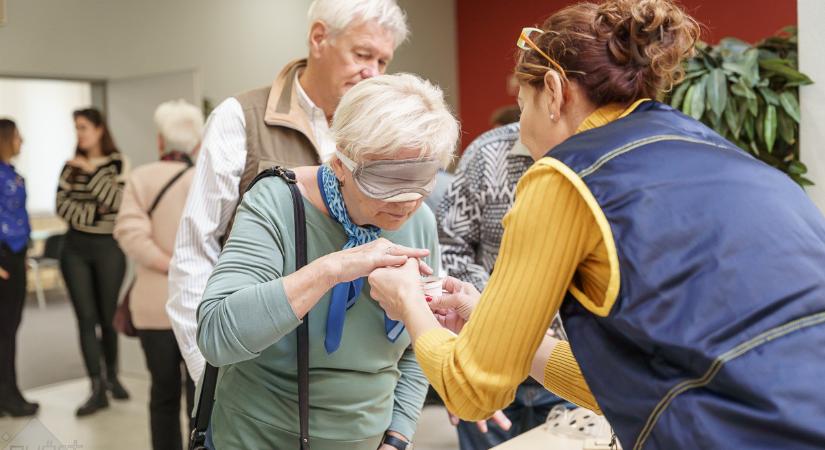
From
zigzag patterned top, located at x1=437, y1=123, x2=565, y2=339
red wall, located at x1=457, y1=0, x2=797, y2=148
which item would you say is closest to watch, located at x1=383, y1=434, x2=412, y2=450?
zigzag patterned top, located at x1=437, y1=123, x2=565, y2=339

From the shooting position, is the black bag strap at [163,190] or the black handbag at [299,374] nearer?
the black handbag at [299,374]

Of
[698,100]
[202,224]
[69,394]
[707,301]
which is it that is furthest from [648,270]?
[69,394]

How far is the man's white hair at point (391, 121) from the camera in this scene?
4.87 ft

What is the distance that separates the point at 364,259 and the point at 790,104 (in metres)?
2.54

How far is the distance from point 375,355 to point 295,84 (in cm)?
96

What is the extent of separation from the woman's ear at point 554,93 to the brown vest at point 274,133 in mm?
1023

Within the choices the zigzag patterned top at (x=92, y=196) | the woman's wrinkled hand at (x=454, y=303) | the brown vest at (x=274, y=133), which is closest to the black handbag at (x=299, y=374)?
the woman's wrinkled hand at (x=454, y=303)

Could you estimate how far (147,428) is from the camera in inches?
191

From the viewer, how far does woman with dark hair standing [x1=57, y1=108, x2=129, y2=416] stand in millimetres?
4906

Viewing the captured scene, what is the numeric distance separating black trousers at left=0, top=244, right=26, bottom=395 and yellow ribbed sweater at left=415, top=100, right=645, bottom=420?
3.35 meters

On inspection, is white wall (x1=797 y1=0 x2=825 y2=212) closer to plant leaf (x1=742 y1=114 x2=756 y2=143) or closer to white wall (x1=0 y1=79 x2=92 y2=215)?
plant leaf (x1=742 y1=114 x2=756 y2=143)

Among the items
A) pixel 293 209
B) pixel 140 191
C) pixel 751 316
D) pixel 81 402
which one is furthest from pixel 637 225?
pixel 81 402

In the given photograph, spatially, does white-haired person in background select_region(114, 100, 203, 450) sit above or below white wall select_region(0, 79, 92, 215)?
below

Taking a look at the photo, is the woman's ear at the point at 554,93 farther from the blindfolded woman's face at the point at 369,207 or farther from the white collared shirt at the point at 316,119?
the white collared shirt at the point at 316,119
